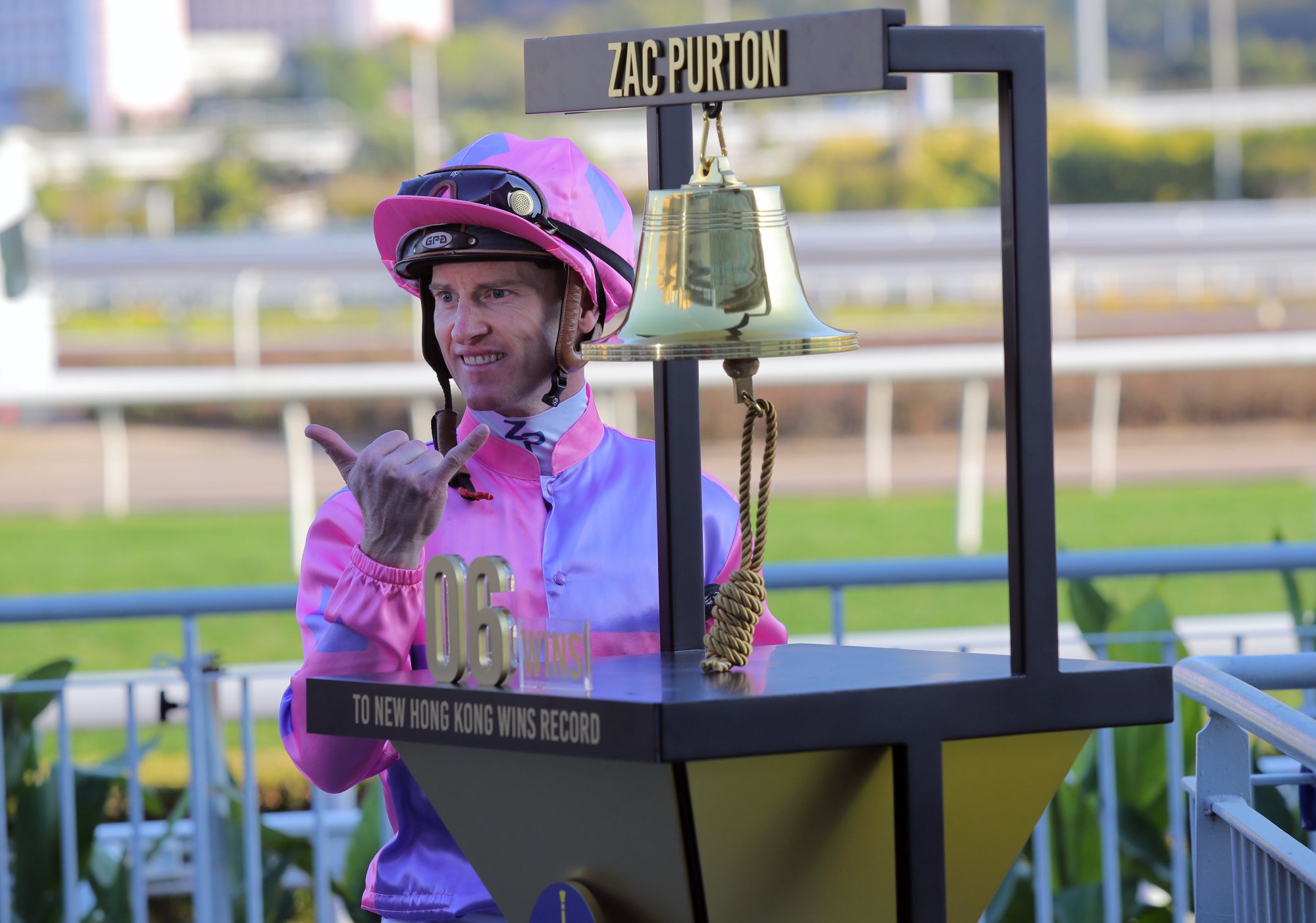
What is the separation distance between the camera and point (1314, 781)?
2.31 meters

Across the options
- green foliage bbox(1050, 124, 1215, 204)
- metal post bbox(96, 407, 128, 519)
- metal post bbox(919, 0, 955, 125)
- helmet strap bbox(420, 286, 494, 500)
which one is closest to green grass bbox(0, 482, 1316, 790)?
metal post bbox(96, 407, 128, 519)

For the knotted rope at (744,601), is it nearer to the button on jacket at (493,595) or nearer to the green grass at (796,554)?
the button on jacket at (493,595)

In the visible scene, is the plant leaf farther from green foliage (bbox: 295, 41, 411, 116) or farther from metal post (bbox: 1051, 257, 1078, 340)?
green foliage (bbox: 295, 41, 411, 116)

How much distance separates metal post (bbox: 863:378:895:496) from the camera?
44.1ft

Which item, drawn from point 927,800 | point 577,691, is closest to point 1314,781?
point 927,800

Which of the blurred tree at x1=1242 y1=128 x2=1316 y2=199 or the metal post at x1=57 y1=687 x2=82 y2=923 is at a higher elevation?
the blurred tree at x1=1242 y1=128 x2=1316 y2=199

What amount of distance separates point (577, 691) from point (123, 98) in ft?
81.8

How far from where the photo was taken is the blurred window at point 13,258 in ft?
18.2

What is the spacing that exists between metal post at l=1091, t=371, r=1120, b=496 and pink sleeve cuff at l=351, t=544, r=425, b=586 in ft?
36.3

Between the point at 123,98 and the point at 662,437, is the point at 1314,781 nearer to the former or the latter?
the point at 662,437

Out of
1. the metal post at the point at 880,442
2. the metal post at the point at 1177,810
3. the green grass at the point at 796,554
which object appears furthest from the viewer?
the metal post at the point at 880,442

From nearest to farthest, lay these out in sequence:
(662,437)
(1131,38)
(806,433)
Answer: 1. (662,437)
2. (806,433)
3. (1131,38)

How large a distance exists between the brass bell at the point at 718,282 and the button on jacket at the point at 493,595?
37 cm

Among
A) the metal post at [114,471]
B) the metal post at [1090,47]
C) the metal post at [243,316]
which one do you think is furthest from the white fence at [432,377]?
the metal post at [1090,47]
